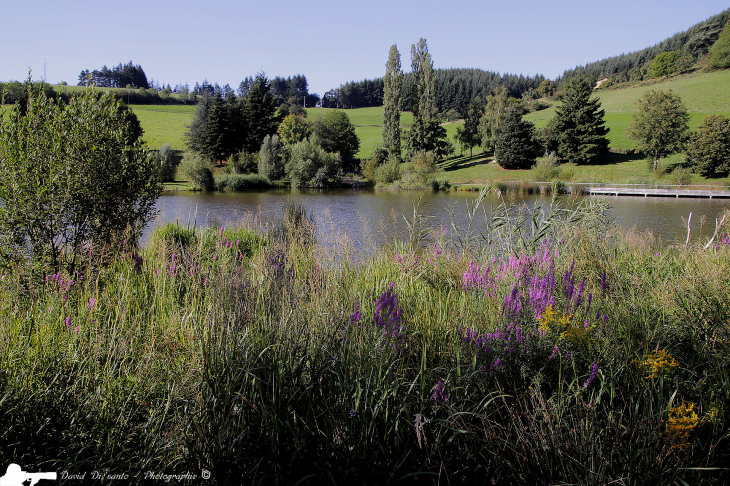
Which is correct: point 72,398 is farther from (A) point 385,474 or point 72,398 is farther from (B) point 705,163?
(B) point 705,163

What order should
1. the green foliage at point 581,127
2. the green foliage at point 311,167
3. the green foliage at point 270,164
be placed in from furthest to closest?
the green foliage at point 581,127 → the green foliage at point 270,164 → the green foliage at point 311,167

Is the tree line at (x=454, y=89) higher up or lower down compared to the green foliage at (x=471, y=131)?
higher up

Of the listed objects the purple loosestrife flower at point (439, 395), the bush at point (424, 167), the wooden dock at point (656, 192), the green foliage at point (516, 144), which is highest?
the green foliage at point (516, 144)

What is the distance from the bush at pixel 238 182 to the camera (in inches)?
1458

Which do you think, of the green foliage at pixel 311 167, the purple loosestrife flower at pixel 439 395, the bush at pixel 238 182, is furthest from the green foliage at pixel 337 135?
the purple loosestrife flower at pixel 439 395

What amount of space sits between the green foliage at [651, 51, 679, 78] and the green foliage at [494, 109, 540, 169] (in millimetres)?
50508

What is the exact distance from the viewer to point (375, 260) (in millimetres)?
5195

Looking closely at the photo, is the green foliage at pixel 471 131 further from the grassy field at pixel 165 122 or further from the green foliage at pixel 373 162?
the grassy field at pixel 165 122

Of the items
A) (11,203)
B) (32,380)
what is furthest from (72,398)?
(11,203)

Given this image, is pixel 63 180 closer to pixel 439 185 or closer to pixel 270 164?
pixel 439 185

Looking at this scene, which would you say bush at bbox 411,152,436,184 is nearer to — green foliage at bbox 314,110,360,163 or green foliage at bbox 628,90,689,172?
green foliage at bbox 314,110,360,163

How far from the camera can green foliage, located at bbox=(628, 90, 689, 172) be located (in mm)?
37375

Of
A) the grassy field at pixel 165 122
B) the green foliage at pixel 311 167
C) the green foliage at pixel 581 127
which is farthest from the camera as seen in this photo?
the grassy field at pixel 165 122

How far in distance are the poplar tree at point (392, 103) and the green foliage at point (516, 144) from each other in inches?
452
